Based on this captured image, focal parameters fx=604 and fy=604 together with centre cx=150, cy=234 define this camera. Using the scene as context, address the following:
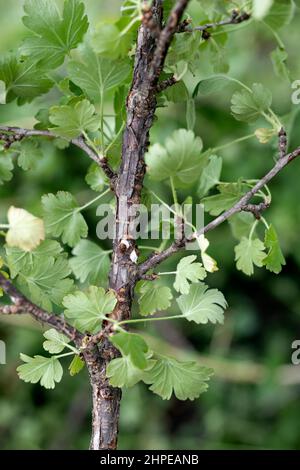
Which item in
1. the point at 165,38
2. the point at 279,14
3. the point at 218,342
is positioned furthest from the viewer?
the point at 218,342

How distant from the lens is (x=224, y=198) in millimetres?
560

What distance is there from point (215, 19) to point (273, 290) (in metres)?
0.92

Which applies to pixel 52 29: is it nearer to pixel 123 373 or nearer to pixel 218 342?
pixel 123 373

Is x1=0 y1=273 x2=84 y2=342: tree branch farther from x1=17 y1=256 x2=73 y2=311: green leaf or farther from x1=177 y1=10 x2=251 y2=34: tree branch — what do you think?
x1=177 y1=10 x2=251 y2=34: tree branch

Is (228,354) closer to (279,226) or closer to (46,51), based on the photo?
(279,226)

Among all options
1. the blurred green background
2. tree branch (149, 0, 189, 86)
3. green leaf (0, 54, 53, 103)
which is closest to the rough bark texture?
tree branch (149, 0, 189, 86)

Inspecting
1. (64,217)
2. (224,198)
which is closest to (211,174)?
(224,198)

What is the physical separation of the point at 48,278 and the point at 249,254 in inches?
7.3

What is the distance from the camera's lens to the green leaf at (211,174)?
0.59m

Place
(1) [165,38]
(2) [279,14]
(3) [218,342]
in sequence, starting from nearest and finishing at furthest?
(1) [165,38] → (2) [279,14] → (3) [218,342]

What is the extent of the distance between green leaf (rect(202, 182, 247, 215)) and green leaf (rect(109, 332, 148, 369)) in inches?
6.6

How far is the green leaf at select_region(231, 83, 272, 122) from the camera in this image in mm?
553

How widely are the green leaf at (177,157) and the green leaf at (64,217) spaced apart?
0.50 ft
